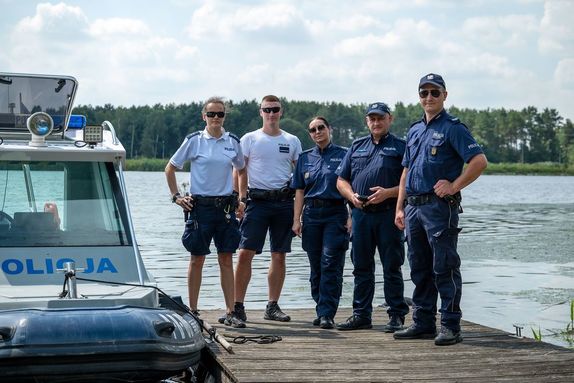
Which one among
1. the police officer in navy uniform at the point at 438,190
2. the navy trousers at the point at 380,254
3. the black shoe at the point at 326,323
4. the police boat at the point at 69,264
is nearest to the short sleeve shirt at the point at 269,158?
the navy trousers at the point at 380,254

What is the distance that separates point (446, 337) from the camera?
727 centimetres

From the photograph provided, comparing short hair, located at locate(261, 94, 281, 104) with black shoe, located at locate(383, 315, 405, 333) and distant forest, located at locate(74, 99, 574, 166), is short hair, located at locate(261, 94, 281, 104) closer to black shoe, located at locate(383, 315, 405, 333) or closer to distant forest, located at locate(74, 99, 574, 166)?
black shoe, located at locate(383, 315, 405, 333)

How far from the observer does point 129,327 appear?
567 cm

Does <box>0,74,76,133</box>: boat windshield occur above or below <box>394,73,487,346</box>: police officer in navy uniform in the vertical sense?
above

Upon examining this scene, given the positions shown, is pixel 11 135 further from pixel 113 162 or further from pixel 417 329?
pixel 417 329

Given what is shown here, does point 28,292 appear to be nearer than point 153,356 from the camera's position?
No

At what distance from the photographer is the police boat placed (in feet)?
18.2

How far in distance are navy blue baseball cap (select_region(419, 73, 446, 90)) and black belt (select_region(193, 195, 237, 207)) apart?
2.01 m

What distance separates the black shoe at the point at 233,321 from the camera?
327 inches

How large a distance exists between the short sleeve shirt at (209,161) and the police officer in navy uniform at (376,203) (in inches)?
38.5

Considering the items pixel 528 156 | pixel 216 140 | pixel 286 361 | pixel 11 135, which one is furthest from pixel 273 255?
pixel 528 156

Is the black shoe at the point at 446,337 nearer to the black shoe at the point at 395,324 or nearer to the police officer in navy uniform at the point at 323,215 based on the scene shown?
the black shoe at the point at 395,324

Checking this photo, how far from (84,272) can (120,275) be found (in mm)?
241

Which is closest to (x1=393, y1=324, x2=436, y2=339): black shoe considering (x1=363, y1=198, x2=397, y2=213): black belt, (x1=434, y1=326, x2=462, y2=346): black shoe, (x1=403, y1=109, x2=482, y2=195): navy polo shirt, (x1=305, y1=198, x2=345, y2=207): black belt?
(x1=434, y1=326, x2=462, y2=346): black shoe
